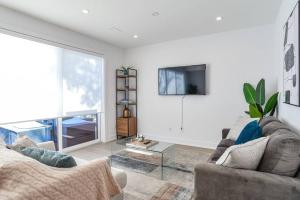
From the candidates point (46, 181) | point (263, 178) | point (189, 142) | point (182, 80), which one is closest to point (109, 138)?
point (189, 142)

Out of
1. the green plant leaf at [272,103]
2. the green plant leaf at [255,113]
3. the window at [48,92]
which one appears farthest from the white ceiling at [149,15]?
the green plant leaf at [255,113]

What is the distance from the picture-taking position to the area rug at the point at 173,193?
6.84 feet

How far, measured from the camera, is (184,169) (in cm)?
287

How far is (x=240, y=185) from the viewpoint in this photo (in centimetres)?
129

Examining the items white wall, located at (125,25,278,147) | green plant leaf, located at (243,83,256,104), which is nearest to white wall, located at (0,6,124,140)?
white wall, located at (125,25,278,147)

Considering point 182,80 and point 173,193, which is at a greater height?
point 182,80

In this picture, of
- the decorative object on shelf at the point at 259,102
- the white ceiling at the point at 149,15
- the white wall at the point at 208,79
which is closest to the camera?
the white ceiling at the point at 149,15

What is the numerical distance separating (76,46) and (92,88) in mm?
1033

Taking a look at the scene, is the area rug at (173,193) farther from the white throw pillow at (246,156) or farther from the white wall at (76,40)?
the white wall at (76,40)

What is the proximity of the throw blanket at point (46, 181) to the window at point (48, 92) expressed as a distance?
2043 mm

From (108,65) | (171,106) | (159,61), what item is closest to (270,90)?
(171,106)

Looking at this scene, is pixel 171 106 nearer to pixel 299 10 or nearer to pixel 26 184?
pixel 299 10

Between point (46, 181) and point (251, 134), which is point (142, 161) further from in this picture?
point (46, 181)

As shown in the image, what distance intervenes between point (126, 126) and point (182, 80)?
195 cm
